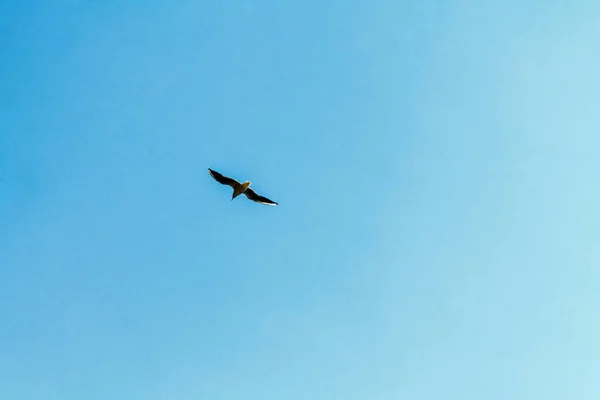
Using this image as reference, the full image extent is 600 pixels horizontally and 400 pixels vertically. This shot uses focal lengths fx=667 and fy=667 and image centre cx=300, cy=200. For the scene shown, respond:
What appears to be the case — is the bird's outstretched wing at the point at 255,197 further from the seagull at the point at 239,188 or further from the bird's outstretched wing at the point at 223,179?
the bird's outstretched wing at the point at 223,179

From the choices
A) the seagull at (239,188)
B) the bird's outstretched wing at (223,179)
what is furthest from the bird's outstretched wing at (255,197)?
the bird's outstretched wing at (223,179)

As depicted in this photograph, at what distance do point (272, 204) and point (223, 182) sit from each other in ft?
11.7

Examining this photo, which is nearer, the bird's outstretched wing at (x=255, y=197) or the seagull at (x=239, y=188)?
the seagull at (x=239, y=188)

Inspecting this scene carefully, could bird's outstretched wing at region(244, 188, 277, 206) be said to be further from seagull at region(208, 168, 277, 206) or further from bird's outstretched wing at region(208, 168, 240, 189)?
bird's outstretched wing at region(208, 168, 240, 189)

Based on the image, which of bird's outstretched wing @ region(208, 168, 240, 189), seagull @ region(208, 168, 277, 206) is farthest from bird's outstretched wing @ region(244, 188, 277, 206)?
bird's outstretched wing @ region(208, 168, 240, 189)

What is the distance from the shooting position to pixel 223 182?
43969 millimetres

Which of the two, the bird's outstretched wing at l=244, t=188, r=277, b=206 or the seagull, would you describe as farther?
the bird's outstretched wing at l=244, t=188, r=277, b=206

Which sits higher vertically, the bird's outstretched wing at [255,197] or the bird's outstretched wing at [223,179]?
the bird's outstretched wing at [223,179]

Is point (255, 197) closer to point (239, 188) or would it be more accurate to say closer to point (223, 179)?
point (239, 188)

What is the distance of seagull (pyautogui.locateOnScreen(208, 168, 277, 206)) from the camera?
43.7 metres

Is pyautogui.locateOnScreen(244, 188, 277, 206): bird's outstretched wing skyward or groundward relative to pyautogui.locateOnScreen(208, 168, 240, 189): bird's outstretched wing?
groundward

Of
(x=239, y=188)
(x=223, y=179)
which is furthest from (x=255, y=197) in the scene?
(x=223, y=179)

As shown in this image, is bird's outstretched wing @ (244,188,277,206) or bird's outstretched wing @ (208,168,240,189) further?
bird's outstretched wing @ (244,188,277,206)

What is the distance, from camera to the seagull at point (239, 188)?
143 feet
